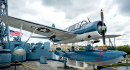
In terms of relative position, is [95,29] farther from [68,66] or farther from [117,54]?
[68,66]

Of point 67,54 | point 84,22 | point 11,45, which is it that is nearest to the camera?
point 84,22

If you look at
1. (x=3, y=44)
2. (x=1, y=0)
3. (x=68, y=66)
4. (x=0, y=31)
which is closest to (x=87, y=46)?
(x=68, y=66)

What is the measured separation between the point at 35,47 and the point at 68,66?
9176 mm

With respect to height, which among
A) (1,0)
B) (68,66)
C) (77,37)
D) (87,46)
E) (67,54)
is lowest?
(68,66)

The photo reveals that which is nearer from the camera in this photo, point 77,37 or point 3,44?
point 77,37

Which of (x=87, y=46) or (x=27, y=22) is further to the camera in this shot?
(x=87, y=46)

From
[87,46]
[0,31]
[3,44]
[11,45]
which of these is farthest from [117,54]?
[0,31]

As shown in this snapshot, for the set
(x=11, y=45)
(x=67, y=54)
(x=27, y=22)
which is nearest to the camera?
(x=27, y=22)

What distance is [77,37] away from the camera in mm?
9094

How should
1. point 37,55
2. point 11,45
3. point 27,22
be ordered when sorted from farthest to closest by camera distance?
point 37,55 < point 11,45 < point 27,22

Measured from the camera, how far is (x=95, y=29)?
7527 mm

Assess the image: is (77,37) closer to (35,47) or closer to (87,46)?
(87,46)

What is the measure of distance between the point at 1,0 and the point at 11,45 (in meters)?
6.72

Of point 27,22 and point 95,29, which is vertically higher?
point 27,22
